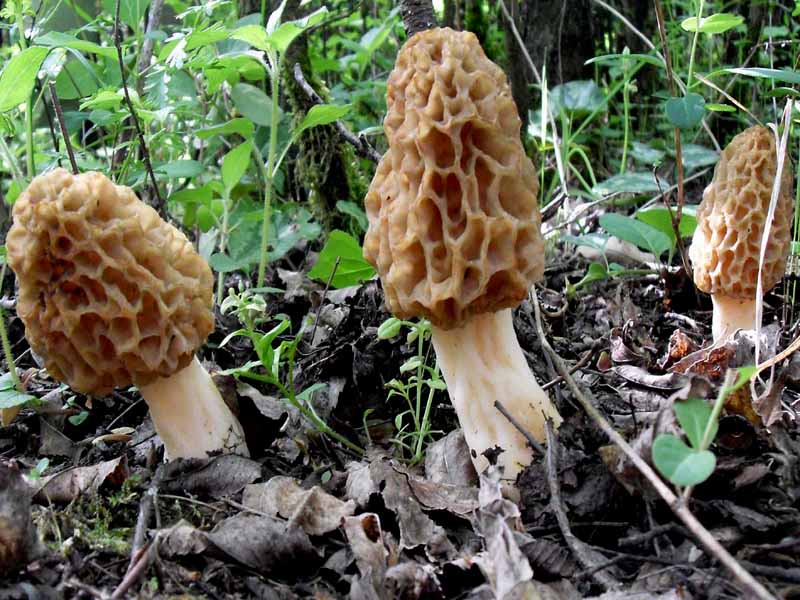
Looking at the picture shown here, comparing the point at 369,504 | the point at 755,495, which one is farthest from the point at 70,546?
the point at 755,495

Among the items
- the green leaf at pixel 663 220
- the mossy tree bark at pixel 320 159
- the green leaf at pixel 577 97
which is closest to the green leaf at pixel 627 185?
the green leaf at pixel 663 220

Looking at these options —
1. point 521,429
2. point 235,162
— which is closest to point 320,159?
point 235,162

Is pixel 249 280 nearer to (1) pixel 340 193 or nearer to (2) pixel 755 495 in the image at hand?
(1) pixel 340 193

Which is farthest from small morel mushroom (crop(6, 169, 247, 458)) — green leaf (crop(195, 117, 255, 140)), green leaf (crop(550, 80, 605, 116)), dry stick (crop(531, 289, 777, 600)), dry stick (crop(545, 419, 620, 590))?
green leaf (crop(550, 80, 605, 116))

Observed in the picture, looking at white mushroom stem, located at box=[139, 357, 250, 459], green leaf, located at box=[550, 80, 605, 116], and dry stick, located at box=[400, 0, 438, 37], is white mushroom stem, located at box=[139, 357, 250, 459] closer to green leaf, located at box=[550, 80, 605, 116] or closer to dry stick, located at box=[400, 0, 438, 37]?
dry stick, located at box=[400, 0, 438, 37]

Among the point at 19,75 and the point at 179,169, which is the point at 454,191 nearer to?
the point at 179,169

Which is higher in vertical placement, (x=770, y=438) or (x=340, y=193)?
(x=340, y=193)
